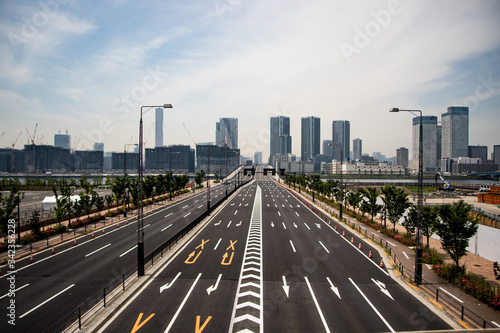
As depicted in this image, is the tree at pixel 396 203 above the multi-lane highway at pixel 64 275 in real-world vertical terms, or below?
above

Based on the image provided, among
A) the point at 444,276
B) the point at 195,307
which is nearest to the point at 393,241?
the point at 444,276

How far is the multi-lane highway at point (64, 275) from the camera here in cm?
1371

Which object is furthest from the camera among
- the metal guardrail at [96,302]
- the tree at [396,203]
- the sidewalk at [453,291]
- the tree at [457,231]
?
the tree at [396,203]

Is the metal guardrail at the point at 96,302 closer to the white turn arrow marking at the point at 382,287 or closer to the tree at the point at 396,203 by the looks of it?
the white turn arrow marking at the point at 382,287

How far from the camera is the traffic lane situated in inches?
513

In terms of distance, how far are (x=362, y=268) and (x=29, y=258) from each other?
27.0 meters

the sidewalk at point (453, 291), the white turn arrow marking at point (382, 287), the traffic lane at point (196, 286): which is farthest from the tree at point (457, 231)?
the traffic lane at point (196, 286)

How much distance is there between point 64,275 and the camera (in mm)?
18828

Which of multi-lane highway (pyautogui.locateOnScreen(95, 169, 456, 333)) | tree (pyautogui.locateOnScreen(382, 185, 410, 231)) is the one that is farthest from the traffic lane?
tree (pyautogui.locateOnScreen(382, 185, 410, 231))

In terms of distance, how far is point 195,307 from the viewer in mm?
14305

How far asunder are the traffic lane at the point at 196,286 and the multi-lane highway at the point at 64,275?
3306 millimetres

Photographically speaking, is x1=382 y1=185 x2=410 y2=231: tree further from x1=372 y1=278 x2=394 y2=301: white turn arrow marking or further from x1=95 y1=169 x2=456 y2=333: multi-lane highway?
x1=372 y1=278 x2=394 y2=301: white turn arrow marking

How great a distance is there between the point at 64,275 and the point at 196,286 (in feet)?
31.7

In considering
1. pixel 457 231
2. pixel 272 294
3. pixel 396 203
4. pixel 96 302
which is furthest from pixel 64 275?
pixel 396 203
